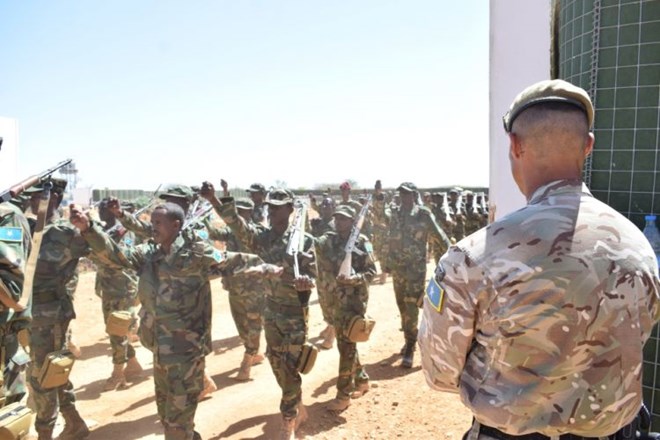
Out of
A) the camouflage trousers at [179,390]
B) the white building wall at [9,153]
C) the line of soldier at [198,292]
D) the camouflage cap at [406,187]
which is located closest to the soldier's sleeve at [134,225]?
the line of soldier at [198,292]

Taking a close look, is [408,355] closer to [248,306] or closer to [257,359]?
[257,359]

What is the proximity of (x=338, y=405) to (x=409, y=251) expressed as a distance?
2.99 metres

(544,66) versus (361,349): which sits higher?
(544,66)

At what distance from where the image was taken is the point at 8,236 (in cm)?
341

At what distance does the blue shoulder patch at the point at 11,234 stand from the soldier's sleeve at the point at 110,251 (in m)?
0.54

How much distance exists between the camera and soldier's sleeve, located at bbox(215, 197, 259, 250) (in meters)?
4.94

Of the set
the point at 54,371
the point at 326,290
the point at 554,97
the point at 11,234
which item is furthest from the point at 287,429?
the point at 554,97

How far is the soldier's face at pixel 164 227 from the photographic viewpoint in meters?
3.91

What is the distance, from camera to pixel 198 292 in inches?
161

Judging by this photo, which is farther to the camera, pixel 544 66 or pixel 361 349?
pixel 361 349

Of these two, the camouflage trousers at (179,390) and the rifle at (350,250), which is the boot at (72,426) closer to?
the camouflage trousers at (179,390)

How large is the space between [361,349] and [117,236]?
4.21 metres

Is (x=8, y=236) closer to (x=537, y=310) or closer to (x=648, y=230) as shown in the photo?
(x=537, y=310)

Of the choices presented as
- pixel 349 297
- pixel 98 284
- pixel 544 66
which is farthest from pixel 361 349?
pixel 544 66
